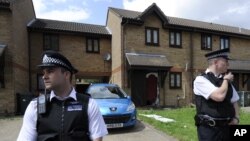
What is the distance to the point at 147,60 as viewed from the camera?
19.8m

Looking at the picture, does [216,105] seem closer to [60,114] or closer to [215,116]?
[215,116]

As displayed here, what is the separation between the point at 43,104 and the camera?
8.53 ft

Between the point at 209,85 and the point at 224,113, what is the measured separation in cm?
40

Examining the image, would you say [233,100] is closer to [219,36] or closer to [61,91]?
[61,91]

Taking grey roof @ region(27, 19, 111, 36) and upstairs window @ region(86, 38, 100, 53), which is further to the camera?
upstairs window @ region(86, 38, 100, 53)

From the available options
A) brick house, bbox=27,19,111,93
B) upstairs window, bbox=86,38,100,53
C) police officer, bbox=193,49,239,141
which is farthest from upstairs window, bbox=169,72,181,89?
police officer, bbox=193,49,239,141

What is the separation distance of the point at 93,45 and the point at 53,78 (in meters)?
19.0

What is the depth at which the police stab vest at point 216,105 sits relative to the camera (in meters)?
4.08

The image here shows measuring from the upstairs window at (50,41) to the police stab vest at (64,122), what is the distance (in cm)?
1815

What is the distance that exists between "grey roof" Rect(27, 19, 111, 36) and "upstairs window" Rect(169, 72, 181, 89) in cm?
517

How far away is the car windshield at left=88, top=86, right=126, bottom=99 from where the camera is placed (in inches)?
451

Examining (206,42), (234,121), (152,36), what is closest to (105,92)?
(234,121)

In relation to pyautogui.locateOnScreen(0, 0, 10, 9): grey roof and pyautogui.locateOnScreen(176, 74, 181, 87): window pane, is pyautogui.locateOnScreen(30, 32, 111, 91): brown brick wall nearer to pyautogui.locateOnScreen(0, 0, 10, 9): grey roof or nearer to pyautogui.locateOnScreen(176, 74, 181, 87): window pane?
pyautogui.locateOnScreen(0, 0, 10, 9): grey roof

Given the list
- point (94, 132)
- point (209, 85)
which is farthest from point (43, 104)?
point (209, 85)
